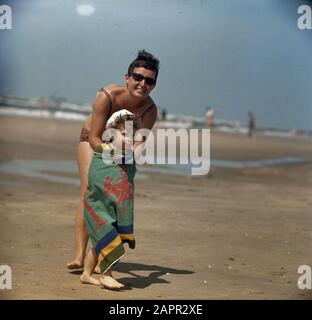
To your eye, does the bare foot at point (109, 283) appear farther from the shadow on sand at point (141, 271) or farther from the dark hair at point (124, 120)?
the dark hair at point (124, 120)

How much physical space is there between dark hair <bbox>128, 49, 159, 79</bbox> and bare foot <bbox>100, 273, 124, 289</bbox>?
165 centimetres

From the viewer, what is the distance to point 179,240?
914 centimetres

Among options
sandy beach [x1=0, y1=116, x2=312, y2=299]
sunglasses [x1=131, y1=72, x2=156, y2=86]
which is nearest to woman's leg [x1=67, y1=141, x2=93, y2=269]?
sandy beach [x1=0, y1=116, x2=312, y2=299]

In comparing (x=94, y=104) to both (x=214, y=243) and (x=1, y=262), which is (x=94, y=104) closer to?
(x=1, y=262)

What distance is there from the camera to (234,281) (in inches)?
283

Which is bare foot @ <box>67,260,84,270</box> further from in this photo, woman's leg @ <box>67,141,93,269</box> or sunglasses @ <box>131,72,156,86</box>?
sunglasses @ <box>131,72,156,86</box>

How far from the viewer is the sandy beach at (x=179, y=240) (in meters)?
6.74

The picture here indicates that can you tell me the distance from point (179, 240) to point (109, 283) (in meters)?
2.69

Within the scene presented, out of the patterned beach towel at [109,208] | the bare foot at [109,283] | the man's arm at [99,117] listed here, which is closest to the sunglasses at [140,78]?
the man's arm at [99,117]

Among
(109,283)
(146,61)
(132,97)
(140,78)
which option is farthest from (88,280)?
(146,61)

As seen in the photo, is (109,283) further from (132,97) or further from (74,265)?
(132,97)

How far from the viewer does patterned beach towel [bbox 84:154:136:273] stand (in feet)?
21.5
